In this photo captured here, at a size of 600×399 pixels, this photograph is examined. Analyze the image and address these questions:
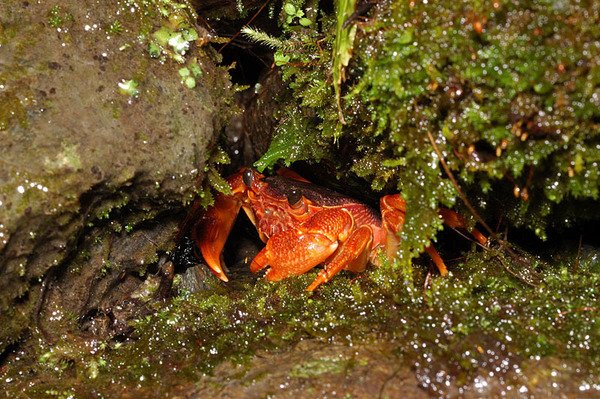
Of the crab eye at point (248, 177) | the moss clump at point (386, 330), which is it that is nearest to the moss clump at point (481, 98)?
the moss clump at point (386, 330)

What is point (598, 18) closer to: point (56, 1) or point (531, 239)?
point (531, 239)

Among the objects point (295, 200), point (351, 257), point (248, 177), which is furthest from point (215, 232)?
point (351, 257)

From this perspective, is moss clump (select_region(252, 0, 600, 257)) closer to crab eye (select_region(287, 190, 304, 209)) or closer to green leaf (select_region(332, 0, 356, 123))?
green leaf (select_region(332, 0, 356, 123))

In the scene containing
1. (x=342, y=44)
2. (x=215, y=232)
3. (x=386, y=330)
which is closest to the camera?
(x=386, y=330)

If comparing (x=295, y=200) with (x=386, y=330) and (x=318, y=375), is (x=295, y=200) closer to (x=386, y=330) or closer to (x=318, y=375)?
(x=386, y=330)

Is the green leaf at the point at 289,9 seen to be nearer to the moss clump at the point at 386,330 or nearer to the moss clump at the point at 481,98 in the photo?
the moss clump at the point at 481,98

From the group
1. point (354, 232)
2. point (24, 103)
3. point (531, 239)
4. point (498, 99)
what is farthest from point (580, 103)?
point (24, 103)

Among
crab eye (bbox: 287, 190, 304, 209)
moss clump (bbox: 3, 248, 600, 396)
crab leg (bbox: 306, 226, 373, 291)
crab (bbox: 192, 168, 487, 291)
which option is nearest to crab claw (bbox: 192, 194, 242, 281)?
crab (bbox: 192, 168, 487, 291)

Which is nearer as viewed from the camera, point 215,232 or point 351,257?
point 351,257
